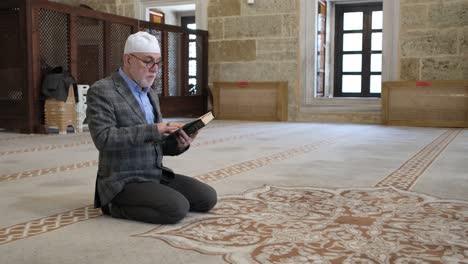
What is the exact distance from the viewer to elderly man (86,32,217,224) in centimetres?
236

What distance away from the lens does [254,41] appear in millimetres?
10266

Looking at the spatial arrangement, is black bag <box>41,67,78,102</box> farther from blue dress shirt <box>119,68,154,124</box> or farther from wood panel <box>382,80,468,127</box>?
wood panel <box>382,80,468,127</box>

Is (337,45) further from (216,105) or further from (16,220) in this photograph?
(16,220)

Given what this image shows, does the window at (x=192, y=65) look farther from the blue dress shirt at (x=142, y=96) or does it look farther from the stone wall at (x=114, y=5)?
the blue dress shirt at (x=142, y=96)

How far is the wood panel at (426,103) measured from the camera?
8.56 m

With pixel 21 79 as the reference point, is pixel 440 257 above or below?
below

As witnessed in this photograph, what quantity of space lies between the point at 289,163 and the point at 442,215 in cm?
189

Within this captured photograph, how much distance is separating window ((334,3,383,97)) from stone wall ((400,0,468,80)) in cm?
252

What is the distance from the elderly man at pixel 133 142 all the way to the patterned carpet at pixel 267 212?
94 mm

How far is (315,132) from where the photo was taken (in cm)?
758

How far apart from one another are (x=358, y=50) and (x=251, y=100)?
3181mm

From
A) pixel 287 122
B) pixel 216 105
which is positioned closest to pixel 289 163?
pixel 287 122

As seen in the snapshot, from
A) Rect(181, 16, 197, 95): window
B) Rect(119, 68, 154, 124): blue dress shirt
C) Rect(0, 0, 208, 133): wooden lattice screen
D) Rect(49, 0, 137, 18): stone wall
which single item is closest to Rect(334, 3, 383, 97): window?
Rect(181, 16, 197, 95): window

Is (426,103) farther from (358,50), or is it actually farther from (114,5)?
(114,5)
